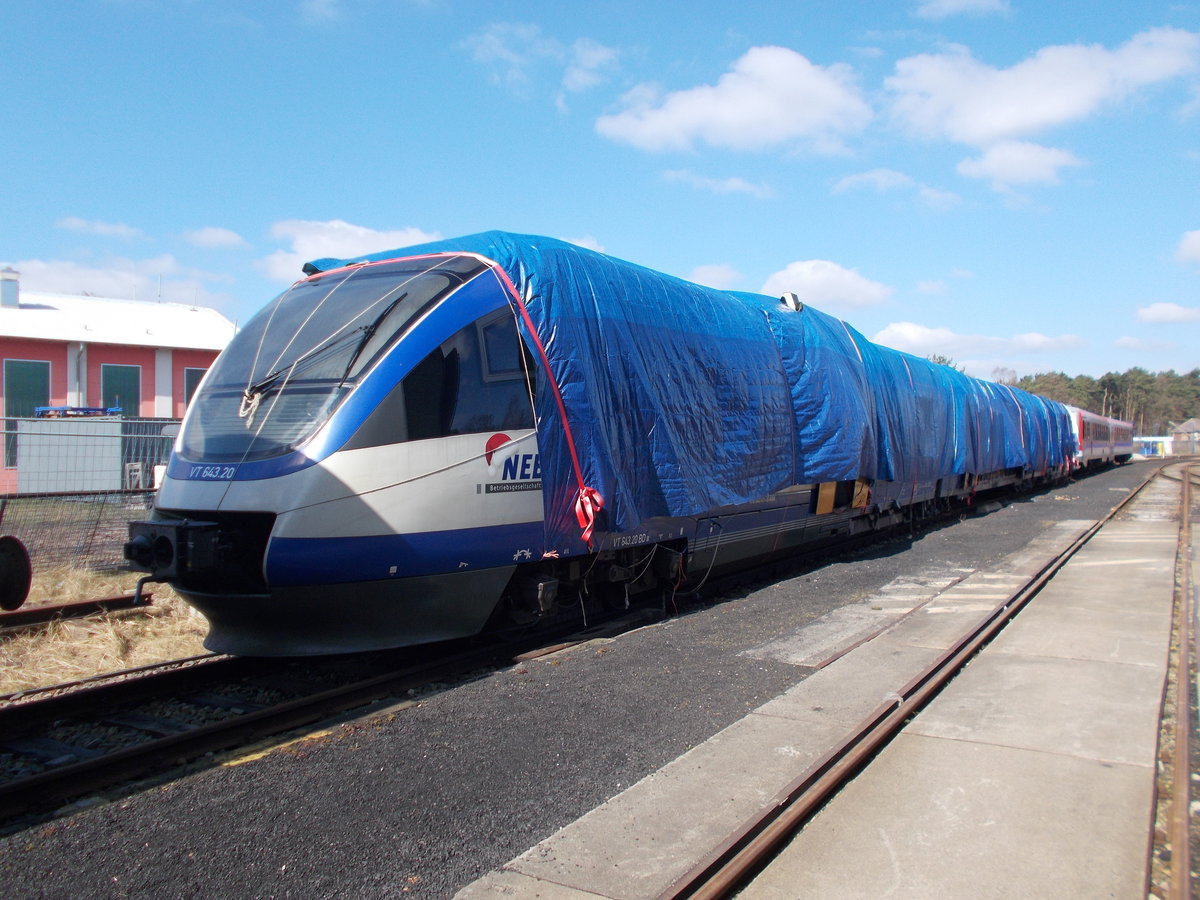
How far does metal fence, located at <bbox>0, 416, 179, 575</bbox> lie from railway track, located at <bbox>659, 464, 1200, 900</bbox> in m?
7.22

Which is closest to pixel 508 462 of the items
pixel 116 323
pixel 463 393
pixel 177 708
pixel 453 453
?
pixel 453 453

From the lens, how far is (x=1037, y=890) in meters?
3.45

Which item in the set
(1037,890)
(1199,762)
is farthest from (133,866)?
(1199,762)

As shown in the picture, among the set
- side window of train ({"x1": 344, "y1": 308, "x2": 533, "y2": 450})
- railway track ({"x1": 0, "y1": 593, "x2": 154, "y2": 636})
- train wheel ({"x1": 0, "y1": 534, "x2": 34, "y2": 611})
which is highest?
side window of train ({"x1": 344, "y1": 308, "x2": 533, "y2": 450})

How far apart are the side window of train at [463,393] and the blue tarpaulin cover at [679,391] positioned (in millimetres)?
207

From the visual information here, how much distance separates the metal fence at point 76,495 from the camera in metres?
9.59

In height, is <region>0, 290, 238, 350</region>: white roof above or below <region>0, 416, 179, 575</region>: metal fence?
above

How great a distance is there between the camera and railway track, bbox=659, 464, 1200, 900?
344cm

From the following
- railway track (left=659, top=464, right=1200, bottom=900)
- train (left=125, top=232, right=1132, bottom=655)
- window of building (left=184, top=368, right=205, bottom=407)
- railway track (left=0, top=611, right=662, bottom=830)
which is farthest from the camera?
window of building (left=184, top=368, right=205, bottom=407)

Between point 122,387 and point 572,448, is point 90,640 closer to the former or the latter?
point 572,448

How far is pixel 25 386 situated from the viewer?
23.1 m

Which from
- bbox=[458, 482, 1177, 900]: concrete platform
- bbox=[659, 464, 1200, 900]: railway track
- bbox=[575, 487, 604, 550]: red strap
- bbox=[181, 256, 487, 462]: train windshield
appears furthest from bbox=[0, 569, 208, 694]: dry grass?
bbox=[659, 464, 1200, 900]: railway track

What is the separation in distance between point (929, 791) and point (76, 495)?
30.8 feet

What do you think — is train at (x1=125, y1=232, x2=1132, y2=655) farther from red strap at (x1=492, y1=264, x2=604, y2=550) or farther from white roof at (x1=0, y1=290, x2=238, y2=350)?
white roof at (x1=0, y1=290, x2=238, y2=350)
